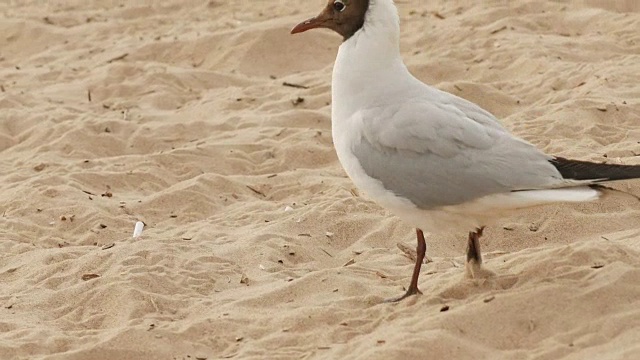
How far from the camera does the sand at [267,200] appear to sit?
4.31 m

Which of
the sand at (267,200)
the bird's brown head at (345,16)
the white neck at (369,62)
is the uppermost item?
the bird's brown head at (345,16)

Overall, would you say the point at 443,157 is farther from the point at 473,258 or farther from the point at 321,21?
the point at 321,21

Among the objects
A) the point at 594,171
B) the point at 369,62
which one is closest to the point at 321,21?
the point at 369,62

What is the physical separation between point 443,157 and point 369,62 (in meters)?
0.65

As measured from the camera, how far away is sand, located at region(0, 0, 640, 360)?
431 cm

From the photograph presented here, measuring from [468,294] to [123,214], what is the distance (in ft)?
8.68

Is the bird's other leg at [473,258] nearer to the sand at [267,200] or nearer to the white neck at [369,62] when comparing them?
the sand at [267,200]

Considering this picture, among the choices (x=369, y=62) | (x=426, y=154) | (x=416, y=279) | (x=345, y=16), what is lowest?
(x=416, y=279)

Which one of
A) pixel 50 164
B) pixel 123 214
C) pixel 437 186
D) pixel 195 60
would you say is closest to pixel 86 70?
pixel 195 60

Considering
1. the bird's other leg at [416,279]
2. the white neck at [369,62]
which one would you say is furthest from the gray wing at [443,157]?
the bird's other leg at [416,279]

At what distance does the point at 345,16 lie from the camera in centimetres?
492

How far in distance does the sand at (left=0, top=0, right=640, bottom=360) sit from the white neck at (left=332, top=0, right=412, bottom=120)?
849mm

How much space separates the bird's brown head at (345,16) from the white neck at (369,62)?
0.12 feet

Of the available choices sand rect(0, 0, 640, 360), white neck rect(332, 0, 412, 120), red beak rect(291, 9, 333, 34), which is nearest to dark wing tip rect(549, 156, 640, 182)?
sand rect(0, 0, 640, 360)
